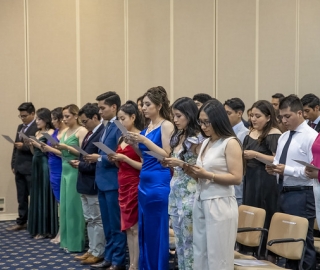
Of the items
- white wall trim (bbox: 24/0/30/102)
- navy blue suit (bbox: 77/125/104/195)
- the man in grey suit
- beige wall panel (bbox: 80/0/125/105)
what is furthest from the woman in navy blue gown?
white wall trim (bbox: 24/0/30/102)

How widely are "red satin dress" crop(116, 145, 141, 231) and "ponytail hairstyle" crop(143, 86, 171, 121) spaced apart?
0.53 metres

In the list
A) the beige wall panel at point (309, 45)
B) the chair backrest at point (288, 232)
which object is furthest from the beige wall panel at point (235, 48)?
the chair backrest at point (288, 232)

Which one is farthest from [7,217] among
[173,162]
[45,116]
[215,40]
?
[173,162]

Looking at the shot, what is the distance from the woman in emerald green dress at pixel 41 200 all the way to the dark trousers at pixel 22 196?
28.0 inches

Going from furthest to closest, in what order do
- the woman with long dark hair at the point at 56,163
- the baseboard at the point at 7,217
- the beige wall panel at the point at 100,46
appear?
the beige wall panel at the point at 100,46 → the baseboard at the point at 7,217 → the woman with long dark hair at the point at 56,163

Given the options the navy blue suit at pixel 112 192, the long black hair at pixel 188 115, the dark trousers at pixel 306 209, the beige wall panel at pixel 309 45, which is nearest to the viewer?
the long black hair at pixel 188 115

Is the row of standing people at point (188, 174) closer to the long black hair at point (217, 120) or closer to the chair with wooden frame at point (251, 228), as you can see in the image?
the long black hair at point (217, 120)

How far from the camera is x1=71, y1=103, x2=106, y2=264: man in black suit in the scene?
18.9 feet

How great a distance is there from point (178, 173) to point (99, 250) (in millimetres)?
1918

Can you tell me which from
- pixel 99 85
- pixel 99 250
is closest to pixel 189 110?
pixel 99 250

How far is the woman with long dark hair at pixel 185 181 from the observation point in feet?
13.6

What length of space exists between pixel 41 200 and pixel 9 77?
251cm

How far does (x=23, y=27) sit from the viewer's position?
9.00 meters

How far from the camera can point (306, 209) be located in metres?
4.61
